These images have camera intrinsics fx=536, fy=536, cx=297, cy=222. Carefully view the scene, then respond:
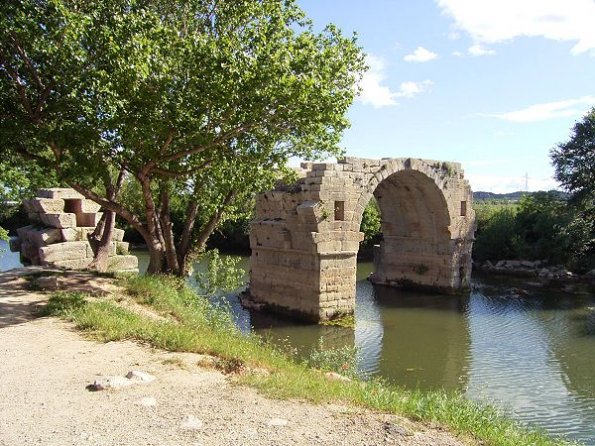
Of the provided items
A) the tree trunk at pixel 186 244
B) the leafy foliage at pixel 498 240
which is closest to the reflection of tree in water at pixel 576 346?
the tree trunk at pixel 186 244

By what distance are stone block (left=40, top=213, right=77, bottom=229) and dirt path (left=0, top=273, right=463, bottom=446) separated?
5.43m

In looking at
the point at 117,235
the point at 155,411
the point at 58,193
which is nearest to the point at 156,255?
the point at 117,235

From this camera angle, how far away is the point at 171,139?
333 inches

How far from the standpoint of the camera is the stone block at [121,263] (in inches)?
448

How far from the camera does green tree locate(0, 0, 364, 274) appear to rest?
23.6 ft

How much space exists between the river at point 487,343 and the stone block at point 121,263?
2901 millimetres

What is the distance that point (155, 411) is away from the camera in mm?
4402

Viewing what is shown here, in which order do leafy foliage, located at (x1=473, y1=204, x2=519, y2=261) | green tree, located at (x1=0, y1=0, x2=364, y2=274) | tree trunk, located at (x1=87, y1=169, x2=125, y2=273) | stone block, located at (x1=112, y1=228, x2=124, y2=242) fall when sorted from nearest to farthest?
green tree, located at (x1=0, y1=0, x2=364, y2=274)
tree trunk, located at (x1=87, y1=169, x2=125, y2=273)
stone block, located at (x1=112, y1=228, x2=124, y2=242)
leafy foliage, located at (x1=473, y1=204, x2=519, y2=261)

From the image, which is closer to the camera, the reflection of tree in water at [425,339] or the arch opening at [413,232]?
the reflection of tree in water at [425,339]

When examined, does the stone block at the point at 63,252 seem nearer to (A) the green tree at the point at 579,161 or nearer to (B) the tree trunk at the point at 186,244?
(B) the tree trunk at the point at 186,244

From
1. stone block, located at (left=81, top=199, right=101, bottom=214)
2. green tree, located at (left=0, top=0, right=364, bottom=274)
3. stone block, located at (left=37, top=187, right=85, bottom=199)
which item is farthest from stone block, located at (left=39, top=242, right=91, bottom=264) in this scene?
green tree, located at (left=0, top=0, right=364, bottom=274)

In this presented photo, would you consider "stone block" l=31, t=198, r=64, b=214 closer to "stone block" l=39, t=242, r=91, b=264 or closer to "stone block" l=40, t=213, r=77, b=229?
"stone block" l=40, t=213, r=77, b=229

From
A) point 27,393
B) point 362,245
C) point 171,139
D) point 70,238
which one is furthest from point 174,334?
point 362,245

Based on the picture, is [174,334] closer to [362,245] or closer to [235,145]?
[235,145]
